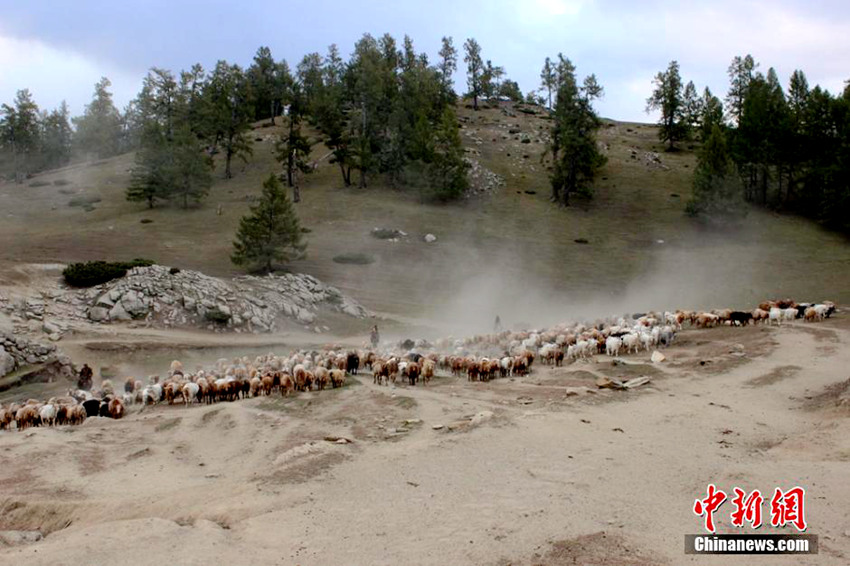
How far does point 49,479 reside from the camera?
1322 cm

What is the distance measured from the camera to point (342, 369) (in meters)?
23.1

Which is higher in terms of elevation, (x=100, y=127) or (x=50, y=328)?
(x=100, y=127)

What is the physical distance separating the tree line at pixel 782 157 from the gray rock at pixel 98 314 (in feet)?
199

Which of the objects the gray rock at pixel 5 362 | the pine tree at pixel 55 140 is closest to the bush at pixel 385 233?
the gray rock at pixel 5 362

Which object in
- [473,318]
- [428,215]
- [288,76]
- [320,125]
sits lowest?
[473,318]

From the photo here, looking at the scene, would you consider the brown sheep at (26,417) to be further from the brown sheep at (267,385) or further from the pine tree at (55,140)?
the pine tree at (55,140)

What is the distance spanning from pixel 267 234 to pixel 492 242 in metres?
25.8

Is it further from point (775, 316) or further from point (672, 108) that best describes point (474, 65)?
point (775, 316)

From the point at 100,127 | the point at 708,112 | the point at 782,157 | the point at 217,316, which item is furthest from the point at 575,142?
the point at 100,127

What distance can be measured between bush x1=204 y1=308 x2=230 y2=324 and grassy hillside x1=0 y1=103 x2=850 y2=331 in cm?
1201

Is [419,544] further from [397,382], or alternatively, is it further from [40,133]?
[40,133]

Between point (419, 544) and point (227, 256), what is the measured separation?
47.4 meters

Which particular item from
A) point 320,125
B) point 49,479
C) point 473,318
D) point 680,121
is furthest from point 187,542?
point 680,121

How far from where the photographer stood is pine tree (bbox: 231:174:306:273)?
46.7 meters
